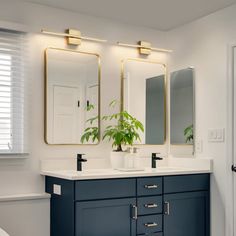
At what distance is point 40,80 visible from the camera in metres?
3.42

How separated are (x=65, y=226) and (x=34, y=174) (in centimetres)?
56

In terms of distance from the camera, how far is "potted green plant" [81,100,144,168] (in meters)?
3.52

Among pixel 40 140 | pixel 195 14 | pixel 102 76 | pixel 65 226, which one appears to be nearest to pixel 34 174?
pixel 40 140

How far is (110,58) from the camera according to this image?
3807 mm

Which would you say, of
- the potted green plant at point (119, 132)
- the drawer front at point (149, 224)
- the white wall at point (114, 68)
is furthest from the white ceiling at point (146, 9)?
the drawer front at point (149, 224)

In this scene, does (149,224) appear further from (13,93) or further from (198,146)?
(13,93)

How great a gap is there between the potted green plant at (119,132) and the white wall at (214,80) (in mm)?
599

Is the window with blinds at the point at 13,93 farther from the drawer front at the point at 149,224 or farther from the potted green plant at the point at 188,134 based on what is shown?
the potted green plant at the point at 188,134

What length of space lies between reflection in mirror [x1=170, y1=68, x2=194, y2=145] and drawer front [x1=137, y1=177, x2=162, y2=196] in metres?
0.68

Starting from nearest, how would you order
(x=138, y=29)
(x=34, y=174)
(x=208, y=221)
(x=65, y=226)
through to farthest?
1. (x=65, y=226)
2. (x=34, y=174)
3. (x=208, y=221)
4. (x=138, y=29)

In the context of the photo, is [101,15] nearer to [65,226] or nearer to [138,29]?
[138,29]

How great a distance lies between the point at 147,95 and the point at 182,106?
36 centimetres

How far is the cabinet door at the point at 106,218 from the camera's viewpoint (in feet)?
9.64

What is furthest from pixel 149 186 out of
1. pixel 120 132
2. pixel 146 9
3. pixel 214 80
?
pixel 146 9
